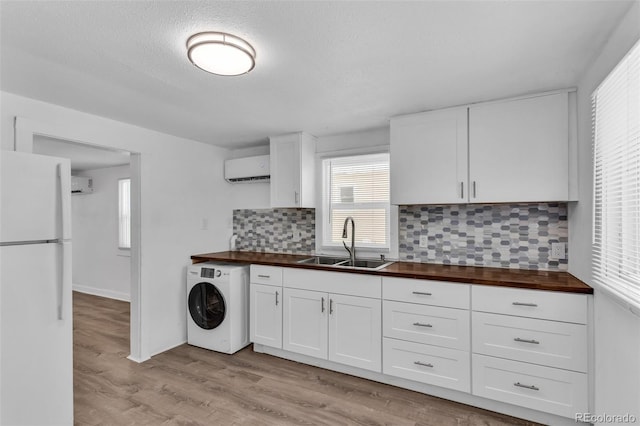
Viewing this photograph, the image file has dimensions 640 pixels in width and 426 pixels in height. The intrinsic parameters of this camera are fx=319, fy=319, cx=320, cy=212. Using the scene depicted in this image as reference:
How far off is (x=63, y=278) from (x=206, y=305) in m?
1.61

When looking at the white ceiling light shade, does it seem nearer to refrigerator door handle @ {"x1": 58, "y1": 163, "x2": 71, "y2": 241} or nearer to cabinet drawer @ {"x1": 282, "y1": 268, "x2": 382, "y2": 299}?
refrigerator door handle @ {"x1": 58, "y1": 163, "x2": 71, "y2": 241}

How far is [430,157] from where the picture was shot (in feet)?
8.57

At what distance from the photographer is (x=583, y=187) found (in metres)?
2.05

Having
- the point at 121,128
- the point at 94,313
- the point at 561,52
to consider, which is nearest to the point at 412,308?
the point at 561,52

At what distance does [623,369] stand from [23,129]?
377 centimetres

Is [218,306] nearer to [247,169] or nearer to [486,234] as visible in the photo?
[247,169]

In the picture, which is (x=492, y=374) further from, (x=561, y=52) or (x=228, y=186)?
(x=228, y=186)

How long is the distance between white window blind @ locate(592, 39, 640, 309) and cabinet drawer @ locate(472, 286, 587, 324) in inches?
9.8

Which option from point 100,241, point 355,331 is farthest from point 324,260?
point 100,241

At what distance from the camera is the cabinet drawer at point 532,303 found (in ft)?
6.42

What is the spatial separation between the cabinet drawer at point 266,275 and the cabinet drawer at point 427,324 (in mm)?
1046

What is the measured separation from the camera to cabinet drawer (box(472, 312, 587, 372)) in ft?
6.44

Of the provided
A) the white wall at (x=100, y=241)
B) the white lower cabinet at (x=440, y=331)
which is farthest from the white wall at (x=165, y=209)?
the white wall at (x=100, y=241)

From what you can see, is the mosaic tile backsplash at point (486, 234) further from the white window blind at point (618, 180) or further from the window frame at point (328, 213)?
the white window blind at point (618, 180)
